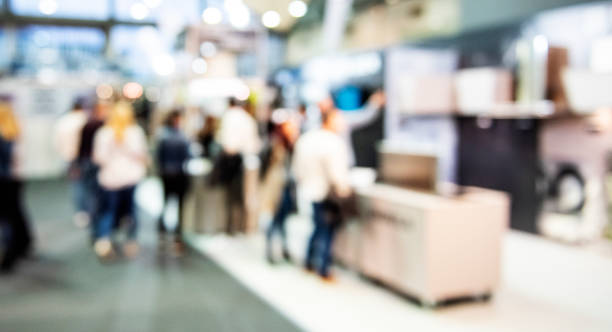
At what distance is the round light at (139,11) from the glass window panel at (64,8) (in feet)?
2.00

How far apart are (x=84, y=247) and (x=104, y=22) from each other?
825 centimetres

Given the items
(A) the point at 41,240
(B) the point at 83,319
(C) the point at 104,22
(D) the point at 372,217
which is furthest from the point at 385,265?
(C) the point at 104,22

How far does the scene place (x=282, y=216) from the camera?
5473mm

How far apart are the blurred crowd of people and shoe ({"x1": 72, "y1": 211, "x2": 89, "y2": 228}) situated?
83 centimetres

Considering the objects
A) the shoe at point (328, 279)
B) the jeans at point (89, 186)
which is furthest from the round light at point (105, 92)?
the shoe at point (328, 279)

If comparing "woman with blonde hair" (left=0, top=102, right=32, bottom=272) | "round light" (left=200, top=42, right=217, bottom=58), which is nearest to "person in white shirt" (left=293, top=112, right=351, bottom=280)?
"woman with blonde hair" (left=0, top=102, right=32, bottom=272)

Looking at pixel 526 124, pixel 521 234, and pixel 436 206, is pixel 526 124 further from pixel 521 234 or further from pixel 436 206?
pixel 436 206

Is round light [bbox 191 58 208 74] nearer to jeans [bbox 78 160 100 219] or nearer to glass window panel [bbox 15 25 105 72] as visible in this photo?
jeans [bbox 78 160 100 219]

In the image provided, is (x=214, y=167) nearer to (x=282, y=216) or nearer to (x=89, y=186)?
(x=282, y=216)

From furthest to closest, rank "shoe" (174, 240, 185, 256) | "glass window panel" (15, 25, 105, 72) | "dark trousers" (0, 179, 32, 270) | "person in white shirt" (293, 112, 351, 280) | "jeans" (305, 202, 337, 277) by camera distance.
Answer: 1. "glass window panel" (15, 25, 105, 72)
2. "shoe" (174, 240, 185, 256)
3. "dark trousers" (0, 179, 32, 270)
4. "jeans" (305, 202, 337, 277)
5. "person in white shirt" (293, 112, 351, 280)

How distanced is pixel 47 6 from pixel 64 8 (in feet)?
1.44

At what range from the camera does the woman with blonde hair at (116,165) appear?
532 cm

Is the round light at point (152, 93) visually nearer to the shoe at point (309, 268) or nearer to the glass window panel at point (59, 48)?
the glass window panel at point (59, 48)

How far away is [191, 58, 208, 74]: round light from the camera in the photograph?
6.89m
